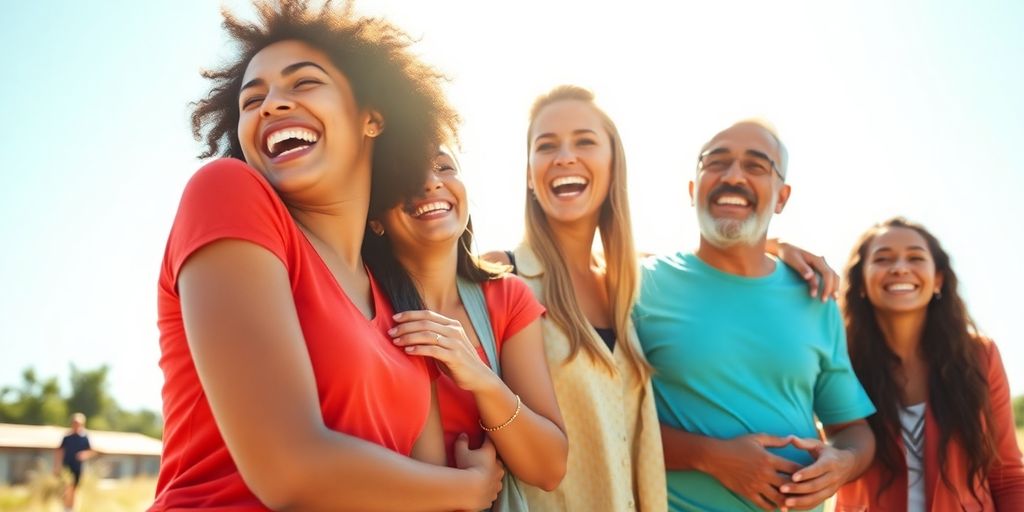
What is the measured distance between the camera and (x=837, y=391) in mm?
4609

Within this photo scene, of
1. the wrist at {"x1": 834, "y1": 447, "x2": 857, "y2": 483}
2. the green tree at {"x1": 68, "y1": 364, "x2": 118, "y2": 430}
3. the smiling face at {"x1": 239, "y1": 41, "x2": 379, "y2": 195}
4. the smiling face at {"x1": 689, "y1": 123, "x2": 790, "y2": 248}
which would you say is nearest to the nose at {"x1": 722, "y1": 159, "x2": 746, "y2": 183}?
the smiling face at {"x1": 689, "y1": 123, "x2": 790, "y2": 248}

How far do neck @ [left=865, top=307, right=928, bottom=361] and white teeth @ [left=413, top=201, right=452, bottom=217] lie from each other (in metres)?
3.51

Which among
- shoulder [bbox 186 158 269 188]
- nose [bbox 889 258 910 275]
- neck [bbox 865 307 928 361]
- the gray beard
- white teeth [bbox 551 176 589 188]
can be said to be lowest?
neck [bbox 865 307 928 361]

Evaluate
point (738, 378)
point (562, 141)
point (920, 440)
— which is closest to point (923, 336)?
point (920, 440)

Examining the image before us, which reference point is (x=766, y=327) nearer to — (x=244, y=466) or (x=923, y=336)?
(x=923, y=336)

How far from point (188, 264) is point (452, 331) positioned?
0.85 metres

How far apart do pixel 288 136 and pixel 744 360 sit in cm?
273

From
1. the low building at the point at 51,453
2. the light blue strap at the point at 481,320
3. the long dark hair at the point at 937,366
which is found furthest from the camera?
the low building at the point at 51,453

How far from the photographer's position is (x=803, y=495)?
4.02 metres

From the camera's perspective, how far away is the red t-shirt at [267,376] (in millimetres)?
2055

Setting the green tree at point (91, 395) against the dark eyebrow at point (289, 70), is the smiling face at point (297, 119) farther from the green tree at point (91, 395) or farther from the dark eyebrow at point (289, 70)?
the green tree at point (91, 395)

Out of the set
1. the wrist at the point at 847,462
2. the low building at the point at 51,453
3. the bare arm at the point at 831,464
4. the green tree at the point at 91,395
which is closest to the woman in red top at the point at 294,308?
the bare arm at the point at 831,464

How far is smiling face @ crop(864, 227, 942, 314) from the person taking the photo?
5359 millimetres

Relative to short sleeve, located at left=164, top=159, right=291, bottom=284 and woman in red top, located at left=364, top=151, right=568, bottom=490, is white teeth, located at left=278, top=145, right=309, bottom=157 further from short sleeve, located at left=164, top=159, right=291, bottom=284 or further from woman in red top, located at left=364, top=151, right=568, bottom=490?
woman in red top, located at left=364, top=151, right=568, bottom=490
